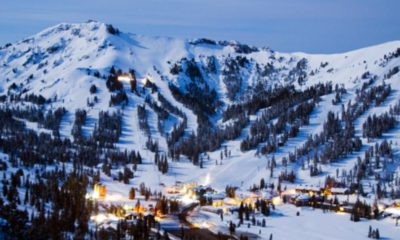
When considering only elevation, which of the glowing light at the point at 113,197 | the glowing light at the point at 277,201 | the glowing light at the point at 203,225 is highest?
the glowing light at the point at 277,201

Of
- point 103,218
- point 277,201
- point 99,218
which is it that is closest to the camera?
point 99,218

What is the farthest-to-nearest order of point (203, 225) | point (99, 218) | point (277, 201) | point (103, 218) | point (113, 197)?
1. point (277, 201)
2. point (113, 197)
3. point (203, 225)
4. point (103, 218)
5. point (99, 218)

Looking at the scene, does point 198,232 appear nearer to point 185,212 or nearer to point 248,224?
point 248,224

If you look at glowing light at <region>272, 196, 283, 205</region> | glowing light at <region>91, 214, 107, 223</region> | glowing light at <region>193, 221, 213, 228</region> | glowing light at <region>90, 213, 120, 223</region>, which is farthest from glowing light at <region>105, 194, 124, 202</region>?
glowing light at <region>272, 196, 283, 205</region>

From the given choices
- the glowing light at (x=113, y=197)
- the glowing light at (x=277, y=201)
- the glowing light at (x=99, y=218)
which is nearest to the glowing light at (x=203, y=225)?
the glowing light at (x=99, y=218)

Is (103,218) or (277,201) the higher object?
(277,201)

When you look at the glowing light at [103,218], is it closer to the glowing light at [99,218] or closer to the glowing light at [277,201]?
the glowing light at [99,218]

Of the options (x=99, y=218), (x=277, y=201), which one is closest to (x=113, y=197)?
(x=99, y=218)

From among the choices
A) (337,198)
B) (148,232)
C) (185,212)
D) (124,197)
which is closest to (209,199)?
(185,212)

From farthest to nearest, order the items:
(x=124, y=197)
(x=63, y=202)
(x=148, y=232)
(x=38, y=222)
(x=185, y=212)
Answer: (x=124, y=197), (x=185, y=212), (x=63, y=202), (x=148, y=232), (x=38, y=222)

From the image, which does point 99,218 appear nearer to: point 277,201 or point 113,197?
point 113,197

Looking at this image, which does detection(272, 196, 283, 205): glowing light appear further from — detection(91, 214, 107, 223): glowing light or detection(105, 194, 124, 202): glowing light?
detection(91, 214, 107, 223): glowing light
